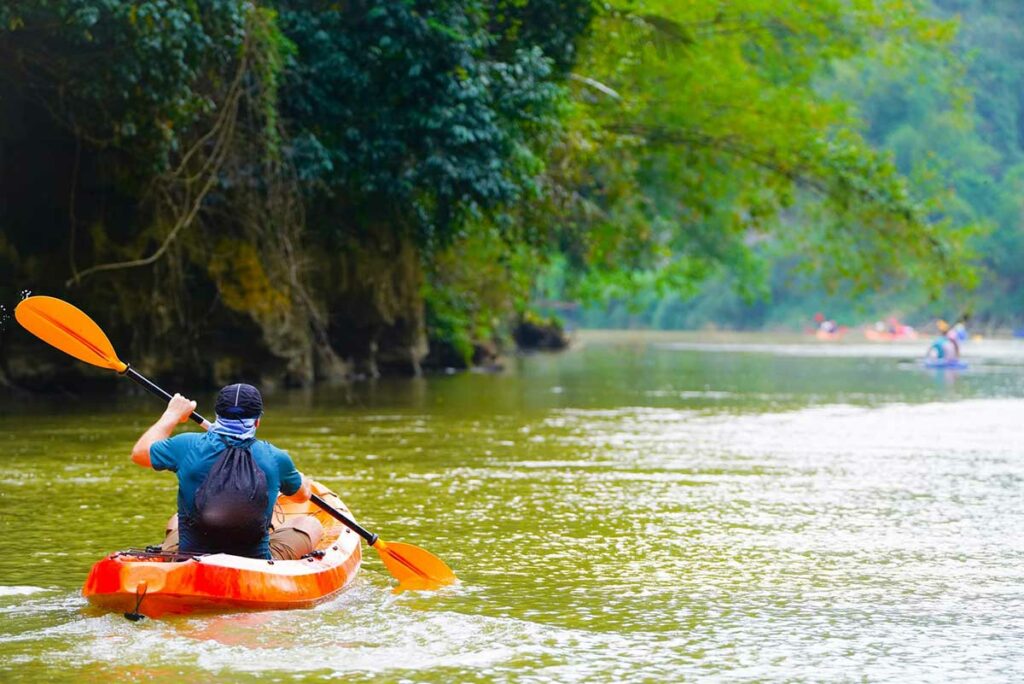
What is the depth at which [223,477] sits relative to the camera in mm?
6754

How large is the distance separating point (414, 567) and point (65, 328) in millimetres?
2129

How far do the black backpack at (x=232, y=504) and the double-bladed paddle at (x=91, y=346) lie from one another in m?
0.71

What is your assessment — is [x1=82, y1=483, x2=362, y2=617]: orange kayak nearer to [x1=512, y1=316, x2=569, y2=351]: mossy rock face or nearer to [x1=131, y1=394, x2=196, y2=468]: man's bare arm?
[x1=131, y1=394, x2=196, y2=468]: man's bare arm

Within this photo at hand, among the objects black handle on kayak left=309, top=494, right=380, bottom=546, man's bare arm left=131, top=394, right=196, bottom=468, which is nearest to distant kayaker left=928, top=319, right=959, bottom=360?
black handle on kayak left=309, top=494, right=380, bottom=546

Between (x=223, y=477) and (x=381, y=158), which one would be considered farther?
(x=381, y=158)

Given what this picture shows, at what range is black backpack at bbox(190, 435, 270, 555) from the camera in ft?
22.1

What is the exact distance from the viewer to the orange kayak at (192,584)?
6.41 metres

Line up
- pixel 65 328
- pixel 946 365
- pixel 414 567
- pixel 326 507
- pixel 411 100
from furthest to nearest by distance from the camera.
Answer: pixel 946 365, pixel 411 100, pixel 65 328, pixel 326 507, pixel 414 567

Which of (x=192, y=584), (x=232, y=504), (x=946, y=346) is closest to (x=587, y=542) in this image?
(x=232, y=504)

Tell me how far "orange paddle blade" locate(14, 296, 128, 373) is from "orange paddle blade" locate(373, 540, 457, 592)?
1643 millimetres

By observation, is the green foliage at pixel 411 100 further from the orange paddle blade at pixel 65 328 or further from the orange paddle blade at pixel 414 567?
the orange paddle blade at pixel 414 567

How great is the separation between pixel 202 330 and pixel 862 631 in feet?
45.5

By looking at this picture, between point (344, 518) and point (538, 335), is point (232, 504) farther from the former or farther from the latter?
point (538, 335)

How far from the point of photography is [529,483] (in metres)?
11.4
